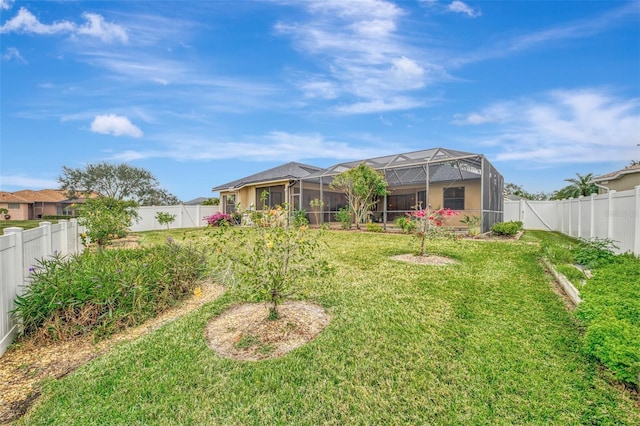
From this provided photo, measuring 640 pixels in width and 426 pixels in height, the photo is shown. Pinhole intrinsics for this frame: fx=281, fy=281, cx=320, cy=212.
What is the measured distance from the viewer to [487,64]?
10180mm

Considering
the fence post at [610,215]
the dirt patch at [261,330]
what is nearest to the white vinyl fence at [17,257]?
the dirt patch at [261,330]

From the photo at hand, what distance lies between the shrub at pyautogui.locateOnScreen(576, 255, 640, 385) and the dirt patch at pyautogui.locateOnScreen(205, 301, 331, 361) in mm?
2607

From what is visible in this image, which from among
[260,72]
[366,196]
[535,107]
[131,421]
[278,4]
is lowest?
[131,421]

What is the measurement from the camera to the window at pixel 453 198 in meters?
15.9

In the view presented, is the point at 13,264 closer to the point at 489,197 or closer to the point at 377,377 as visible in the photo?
the point at 377,377

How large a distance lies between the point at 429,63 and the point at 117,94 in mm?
12090

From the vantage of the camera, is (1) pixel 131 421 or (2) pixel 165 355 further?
(2) pixel 165 355

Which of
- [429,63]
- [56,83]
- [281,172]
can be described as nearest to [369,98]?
[429,63]

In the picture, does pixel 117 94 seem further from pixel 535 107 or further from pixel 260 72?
pixel 535 107

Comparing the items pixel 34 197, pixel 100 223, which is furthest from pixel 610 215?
pixel 34 197

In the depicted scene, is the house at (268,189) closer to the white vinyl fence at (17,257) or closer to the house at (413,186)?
the house at (413,186)

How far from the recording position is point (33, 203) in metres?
35.5

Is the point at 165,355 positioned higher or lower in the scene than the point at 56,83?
lower

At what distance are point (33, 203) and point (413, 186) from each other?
1800 inches
